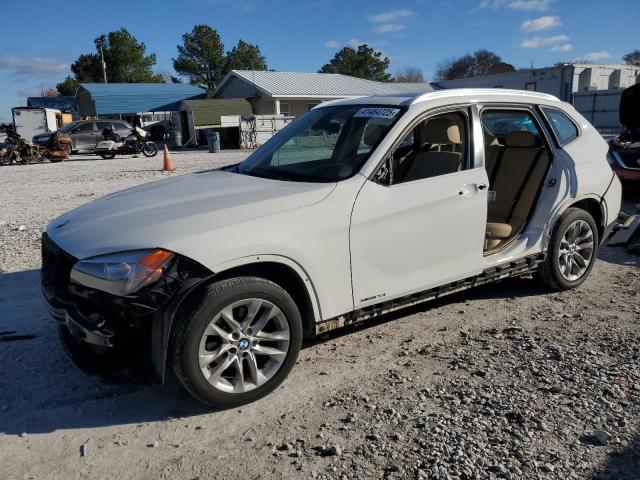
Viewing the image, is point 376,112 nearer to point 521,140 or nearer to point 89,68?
point 521,140

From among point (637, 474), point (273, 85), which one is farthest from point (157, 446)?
point (273, 85)

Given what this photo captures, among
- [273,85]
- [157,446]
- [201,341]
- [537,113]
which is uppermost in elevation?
[273,85]

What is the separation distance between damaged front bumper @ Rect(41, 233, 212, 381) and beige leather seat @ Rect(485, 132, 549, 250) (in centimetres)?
289

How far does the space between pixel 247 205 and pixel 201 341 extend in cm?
86

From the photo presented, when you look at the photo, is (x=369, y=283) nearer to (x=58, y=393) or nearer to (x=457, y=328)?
(x=457, y=328)

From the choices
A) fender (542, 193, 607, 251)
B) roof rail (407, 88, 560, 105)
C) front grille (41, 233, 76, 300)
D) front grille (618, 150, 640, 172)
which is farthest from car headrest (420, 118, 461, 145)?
front grille (618, 150, 640, 172)

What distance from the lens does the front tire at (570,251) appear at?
15.6 feet

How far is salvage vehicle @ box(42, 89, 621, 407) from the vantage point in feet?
9.53

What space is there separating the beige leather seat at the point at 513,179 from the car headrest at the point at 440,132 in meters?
0.88

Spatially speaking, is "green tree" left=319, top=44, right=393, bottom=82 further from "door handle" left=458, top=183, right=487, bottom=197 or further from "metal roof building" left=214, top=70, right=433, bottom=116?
"door handle" left=458, top=183, right=487, bottom=197

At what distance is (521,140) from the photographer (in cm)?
504

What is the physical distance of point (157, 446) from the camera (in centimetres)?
287

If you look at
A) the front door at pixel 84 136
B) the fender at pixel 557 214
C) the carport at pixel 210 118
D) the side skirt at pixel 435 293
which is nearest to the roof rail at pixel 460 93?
the fender at pixel 557 214

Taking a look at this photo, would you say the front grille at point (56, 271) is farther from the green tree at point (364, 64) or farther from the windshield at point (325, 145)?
the green tree at point (364, 64)
